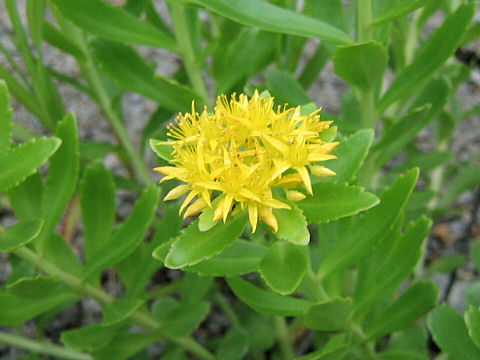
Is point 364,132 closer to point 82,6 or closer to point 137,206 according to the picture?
point 137,206

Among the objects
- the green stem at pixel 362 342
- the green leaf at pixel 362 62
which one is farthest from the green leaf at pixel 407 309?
the green leaf at pixel 362 62

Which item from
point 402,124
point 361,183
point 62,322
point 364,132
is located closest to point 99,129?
point 62,322

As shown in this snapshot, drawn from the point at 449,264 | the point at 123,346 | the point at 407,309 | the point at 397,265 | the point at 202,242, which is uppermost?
the point at 202,242

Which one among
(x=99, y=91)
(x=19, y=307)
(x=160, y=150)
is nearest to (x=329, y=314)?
(x=160, y=150)

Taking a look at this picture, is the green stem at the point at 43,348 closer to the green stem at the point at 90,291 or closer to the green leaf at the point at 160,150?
the green stem at the point at 90,291

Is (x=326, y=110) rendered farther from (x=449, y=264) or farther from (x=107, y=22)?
(x=107, y=22)

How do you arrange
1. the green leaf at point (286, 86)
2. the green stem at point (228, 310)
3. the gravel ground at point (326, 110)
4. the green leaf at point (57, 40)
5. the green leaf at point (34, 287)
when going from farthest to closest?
the gravel ground at point (326, 110) → the green stem at point (228, 310) → the green leaf at point (57, 40) → the green leaf at point (286, 86) → the green leaf at point (34, 287)
